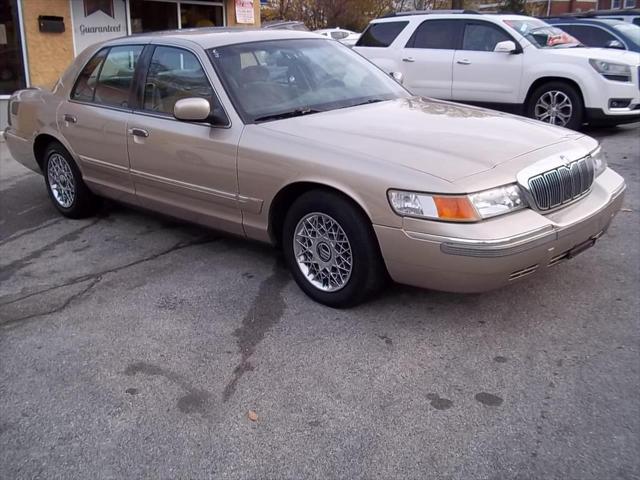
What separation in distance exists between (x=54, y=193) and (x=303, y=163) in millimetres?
3344

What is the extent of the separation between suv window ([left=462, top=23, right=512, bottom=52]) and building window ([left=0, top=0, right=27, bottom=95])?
692cm

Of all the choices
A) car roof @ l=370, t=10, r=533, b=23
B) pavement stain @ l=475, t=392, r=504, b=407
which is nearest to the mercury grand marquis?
pavement stain @ l=475, t=392, r=504, b=407

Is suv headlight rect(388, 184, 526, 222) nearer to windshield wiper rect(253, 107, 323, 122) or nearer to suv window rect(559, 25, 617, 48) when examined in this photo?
windshield wiper rect(253, 107, 323, 122)

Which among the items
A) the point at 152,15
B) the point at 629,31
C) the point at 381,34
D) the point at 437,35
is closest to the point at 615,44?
the point at 629,31

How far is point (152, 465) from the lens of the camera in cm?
280

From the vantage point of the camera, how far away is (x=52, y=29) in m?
10.9

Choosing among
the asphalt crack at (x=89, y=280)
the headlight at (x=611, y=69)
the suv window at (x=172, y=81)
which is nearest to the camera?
the asphalt crack at (x=89, y=280)

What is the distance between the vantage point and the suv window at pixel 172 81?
15.4 ft

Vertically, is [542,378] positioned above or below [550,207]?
below

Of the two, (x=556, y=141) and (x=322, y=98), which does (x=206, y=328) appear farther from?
(x=556, y=141)

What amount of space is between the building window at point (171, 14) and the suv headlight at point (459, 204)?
1023cm

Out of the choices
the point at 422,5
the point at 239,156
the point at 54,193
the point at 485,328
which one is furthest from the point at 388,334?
the point at 422,5

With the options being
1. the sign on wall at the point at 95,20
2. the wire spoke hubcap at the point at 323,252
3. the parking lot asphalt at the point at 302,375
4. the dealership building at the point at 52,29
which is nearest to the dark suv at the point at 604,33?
the dealership building at the point at 52,29

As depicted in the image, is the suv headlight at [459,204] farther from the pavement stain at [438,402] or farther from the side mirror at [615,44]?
the side mirror at [615,44]
